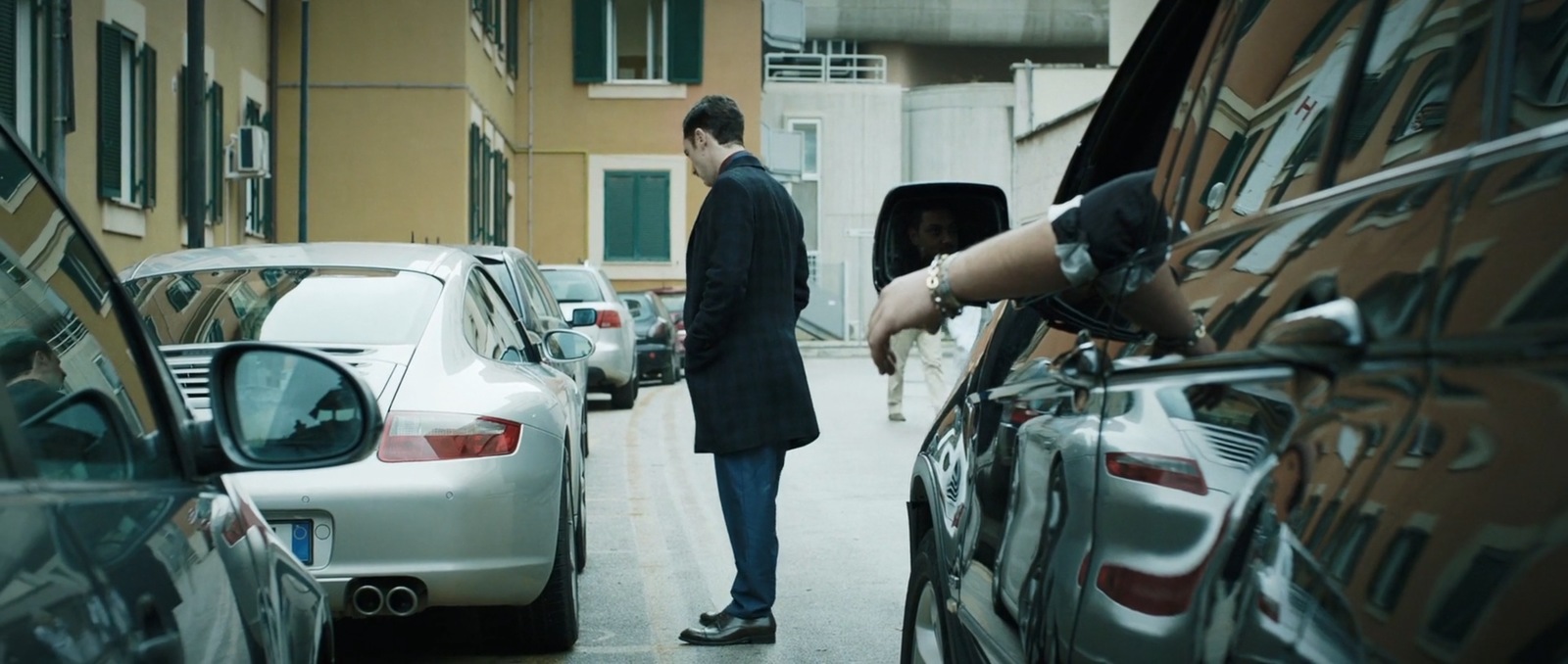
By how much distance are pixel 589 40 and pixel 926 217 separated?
31410mm

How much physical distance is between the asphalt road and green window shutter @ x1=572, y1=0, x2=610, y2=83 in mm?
18894

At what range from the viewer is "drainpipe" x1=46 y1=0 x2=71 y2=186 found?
493 inches

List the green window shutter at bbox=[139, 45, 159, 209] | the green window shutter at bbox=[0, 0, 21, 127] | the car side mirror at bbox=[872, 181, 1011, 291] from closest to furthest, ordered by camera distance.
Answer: the car side mirror at bbox=[872, 181, 1011, 291] < the green window shutter at bbox=[0, 0, 21, 127] < the green window shutter at bbox=[139, 45, 159, 209]

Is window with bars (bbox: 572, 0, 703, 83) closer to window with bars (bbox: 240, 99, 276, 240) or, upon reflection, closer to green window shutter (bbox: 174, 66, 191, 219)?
window with bars (bbox: 240, 99, 276, 240)

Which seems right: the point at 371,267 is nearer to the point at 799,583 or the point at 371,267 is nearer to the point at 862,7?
the point at 799,583

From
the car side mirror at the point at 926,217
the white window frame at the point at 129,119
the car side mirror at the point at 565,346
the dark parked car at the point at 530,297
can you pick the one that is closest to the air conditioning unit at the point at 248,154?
the white window frame at the point at 129,119

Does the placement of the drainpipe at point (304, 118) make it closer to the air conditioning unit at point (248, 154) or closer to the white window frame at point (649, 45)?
the air conditioning unit at point (248, 154)

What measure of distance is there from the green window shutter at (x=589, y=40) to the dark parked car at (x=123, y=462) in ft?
105

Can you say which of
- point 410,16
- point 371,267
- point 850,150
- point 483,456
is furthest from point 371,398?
point 850,150

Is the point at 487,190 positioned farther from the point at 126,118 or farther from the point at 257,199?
the point at 126,118

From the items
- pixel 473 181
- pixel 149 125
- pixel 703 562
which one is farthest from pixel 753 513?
pixel 473 181

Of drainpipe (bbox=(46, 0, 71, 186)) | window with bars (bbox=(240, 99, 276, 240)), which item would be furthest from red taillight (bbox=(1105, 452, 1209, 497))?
window with bars (bbox=(240, 99, 276, 240))

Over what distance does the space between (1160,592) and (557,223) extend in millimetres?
33245

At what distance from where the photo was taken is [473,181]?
2673 cm
